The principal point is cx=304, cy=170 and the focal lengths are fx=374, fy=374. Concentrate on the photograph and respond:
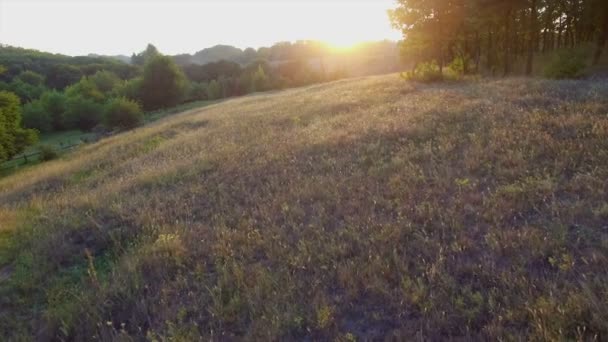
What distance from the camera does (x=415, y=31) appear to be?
31.2m

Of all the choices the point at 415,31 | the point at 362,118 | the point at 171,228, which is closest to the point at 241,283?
the point at 171,228

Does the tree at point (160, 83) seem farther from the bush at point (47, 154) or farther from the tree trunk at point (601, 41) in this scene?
the tree trunk at point (601, 41)

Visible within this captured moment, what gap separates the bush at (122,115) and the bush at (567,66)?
4672 cm

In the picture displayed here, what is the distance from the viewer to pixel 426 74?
3050 cm

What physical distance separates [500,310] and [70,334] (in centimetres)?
474

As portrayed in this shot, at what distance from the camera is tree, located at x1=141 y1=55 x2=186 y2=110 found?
72500mm

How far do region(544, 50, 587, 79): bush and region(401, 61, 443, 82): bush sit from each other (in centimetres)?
773

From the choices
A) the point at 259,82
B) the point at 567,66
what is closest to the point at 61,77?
the point at 259,82

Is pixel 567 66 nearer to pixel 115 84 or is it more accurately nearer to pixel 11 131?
pixel 11 131

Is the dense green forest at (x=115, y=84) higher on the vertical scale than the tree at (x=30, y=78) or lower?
lower

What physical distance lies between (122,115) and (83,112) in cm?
3059

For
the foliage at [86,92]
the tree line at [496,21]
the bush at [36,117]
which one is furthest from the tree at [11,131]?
the tree line at [496,21]

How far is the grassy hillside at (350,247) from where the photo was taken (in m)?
3.75

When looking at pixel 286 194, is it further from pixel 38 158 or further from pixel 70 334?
pixel 38 158
